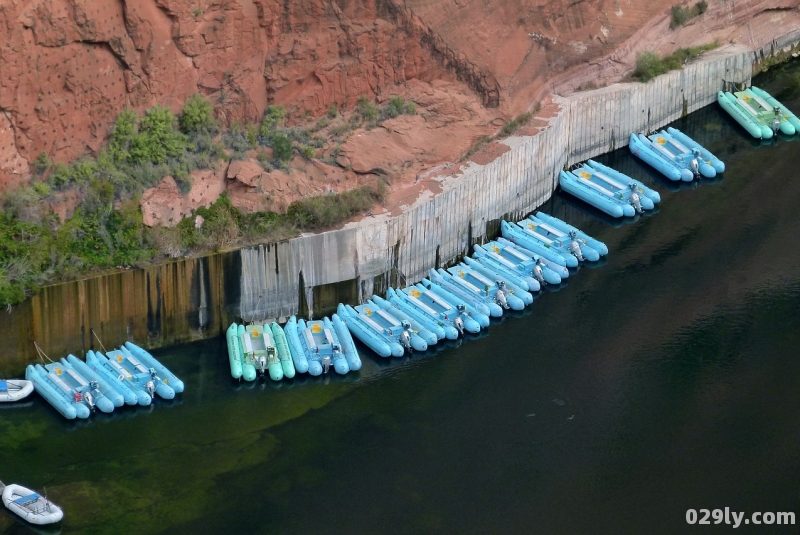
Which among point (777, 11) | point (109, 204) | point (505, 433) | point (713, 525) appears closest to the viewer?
point (713, 525)

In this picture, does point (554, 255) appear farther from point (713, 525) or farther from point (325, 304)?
point (713, 525)

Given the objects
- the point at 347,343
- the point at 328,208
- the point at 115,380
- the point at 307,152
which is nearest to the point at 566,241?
the point at 328,208

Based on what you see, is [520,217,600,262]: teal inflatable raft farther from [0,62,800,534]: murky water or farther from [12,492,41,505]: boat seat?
[12,492,41,505]: boat seat

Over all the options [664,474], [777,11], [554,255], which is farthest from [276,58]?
[777,11]

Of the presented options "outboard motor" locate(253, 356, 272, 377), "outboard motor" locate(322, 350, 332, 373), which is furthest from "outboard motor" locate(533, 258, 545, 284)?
"outboard motor" locate(253, 356, 272, 377)

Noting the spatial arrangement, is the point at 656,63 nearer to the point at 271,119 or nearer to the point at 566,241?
the point at 566,241

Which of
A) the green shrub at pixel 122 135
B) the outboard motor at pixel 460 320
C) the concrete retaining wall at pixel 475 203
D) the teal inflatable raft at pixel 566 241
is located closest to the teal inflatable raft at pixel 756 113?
the concrete retaining wall at pixel 475 203
